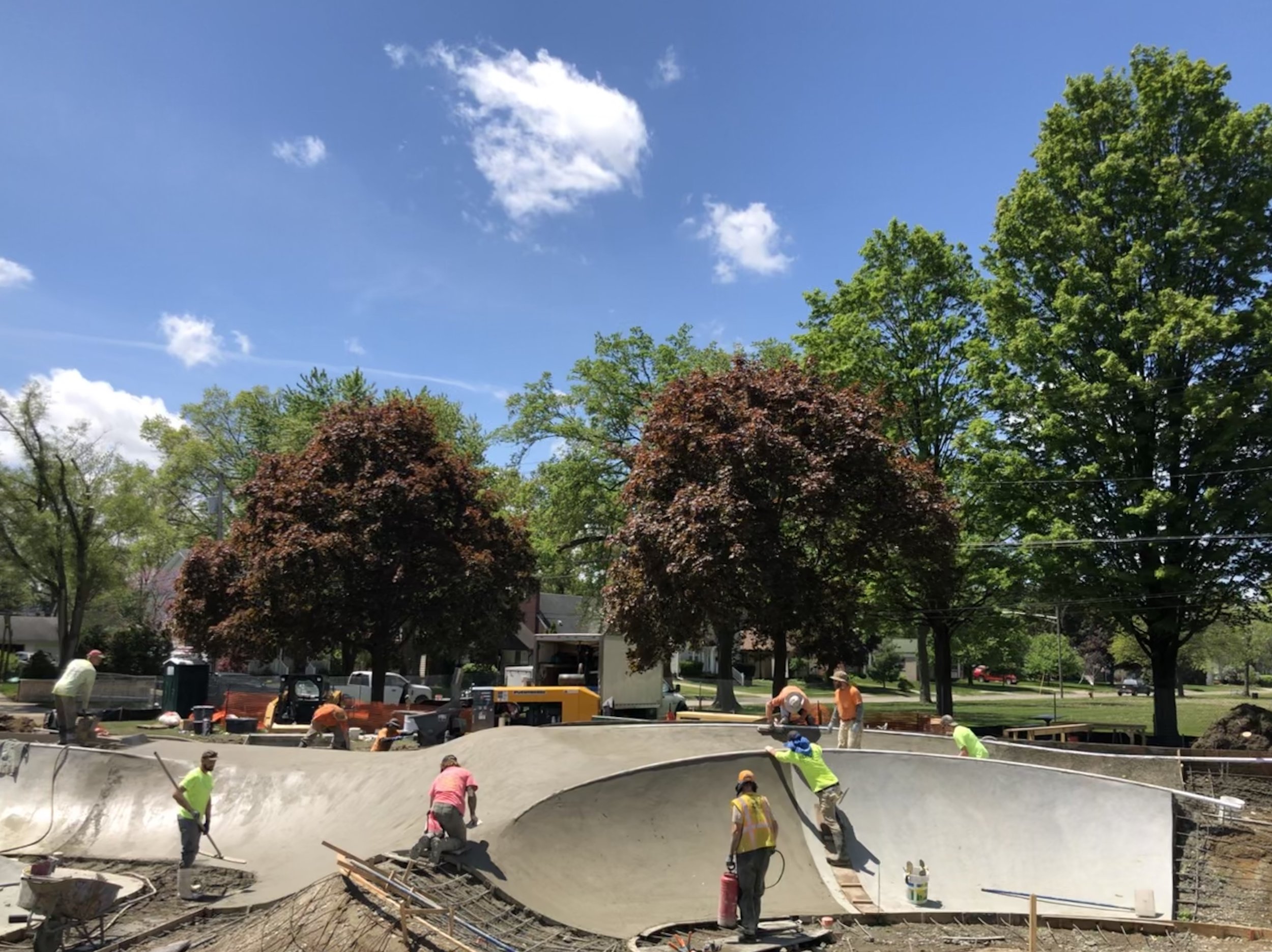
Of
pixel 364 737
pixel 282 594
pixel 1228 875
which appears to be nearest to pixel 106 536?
pixel 282 594

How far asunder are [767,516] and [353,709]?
12977 mm

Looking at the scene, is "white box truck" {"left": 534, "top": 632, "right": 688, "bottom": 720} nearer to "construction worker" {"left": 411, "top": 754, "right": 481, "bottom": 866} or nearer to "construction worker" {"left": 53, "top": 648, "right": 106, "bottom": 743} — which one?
"construction worker" {"left": 53, "top": 648, "right": 106, "bottom": 743}

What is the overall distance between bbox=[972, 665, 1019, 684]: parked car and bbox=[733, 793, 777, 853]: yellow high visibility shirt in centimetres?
6947

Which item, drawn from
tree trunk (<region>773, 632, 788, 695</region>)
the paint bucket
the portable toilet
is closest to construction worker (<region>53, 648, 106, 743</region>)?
the portable toilet

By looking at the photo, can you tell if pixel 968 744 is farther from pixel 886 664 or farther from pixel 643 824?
pixel 886 664

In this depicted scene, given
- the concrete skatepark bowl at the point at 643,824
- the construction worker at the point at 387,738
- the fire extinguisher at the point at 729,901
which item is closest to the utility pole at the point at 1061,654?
A: the concrete skatepark bowl at the point at 643,824

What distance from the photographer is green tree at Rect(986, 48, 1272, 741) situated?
891 inches

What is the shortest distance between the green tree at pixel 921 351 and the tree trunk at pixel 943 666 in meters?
0.03

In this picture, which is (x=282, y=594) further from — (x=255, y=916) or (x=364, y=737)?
(x=255, y=916)

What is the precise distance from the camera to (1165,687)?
23.5 m

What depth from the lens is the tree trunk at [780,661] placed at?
22.8 m

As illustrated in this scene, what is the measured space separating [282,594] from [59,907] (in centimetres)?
1851

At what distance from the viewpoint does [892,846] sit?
1257cm

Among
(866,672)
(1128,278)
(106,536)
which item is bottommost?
(866,672)
